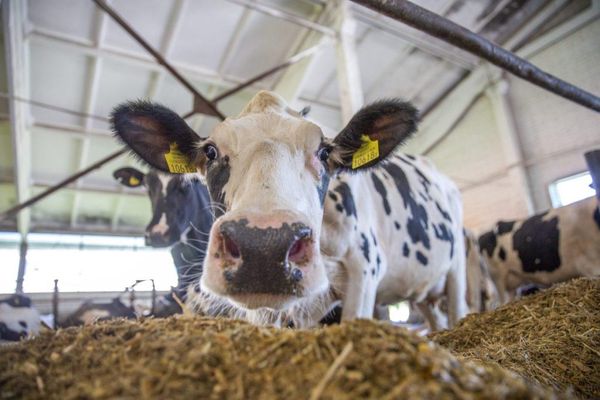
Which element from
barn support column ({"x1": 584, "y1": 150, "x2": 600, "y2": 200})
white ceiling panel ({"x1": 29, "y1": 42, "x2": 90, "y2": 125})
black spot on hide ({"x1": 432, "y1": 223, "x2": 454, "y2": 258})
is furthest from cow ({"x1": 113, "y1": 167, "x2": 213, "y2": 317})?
white ceiling panel ({"x1": 29, "y1": 42, "x2": 90, "y2": 125})

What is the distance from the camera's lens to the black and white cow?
6.21 m

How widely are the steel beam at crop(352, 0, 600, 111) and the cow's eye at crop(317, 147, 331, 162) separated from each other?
31.8 inches

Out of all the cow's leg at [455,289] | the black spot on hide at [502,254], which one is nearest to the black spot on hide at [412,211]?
the cow's leg at [455,289]

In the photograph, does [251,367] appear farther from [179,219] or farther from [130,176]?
[130,176]

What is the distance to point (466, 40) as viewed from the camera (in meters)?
2.54

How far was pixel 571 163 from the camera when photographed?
8.79m

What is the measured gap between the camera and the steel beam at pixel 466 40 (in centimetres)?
217

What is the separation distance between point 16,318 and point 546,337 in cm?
777

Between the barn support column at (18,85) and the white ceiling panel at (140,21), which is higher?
the white ceiling panel at (140,21)

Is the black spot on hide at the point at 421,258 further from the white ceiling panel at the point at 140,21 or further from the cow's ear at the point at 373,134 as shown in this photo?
the white ceiling panel at the point at 140,21

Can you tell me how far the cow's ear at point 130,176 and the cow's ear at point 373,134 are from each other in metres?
3.23

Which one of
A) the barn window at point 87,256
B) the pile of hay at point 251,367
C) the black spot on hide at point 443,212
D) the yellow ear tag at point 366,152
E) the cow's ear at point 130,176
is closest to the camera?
the pile of hay at point 251,367

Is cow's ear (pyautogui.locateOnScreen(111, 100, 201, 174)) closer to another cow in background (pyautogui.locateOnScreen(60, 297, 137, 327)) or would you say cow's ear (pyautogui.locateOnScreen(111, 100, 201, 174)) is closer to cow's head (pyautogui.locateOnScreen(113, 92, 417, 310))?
cow's head (pyautogui.locateOnScreen(113, 92, 417, 310))

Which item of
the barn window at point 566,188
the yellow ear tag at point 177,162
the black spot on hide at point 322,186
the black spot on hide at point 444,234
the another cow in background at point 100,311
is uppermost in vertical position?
the barn window at point 566,188
